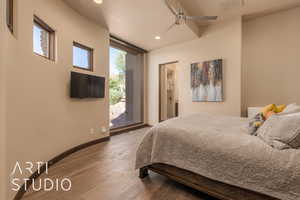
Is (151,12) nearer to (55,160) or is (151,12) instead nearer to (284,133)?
(284,133)

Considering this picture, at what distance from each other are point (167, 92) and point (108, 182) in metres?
4.55

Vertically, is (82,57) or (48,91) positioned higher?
(82,57)

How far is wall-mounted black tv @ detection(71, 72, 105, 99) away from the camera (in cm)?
257

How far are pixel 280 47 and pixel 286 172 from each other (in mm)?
3513

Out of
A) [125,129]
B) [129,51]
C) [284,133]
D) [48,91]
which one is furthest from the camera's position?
[129,51]

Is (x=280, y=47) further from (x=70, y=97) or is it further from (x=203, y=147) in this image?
(x=70, y=97)

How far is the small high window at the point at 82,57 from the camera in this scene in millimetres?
2841

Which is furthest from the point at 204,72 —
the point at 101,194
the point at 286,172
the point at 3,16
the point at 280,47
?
the point at 3,16

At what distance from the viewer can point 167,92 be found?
5.89m

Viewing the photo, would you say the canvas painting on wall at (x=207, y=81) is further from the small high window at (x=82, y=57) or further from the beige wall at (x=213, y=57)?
the small high window at (x=82, y=57)

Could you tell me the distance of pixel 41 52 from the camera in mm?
2092

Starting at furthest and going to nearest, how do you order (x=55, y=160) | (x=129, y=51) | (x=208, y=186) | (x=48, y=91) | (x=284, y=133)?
1. (x=129, y=51)
2. (x=55, y=160)
3. (x=48, y=91)
4. (x=208, y=186)
5. (x=284, y=133)

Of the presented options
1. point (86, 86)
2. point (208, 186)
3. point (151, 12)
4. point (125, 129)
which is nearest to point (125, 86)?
point (125, 129)

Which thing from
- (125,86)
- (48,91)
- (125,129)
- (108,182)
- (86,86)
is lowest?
(108,182)
